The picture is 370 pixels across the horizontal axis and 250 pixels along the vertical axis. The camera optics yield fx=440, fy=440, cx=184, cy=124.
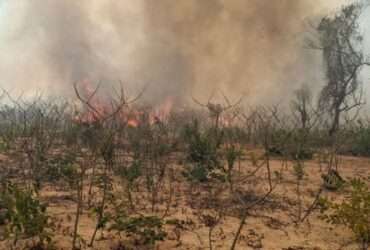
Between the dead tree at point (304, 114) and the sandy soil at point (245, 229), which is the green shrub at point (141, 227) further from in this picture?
the dead tree at point (304, 114)

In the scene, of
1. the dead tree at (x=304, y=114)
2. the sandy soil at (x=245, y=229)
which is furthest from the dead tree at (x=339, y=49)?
the sandy soil at (x=245, y=229)

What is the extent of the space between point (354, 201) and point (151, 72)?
23851 mm

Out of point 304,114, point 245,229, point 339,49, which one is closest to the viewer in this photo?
point 245,229

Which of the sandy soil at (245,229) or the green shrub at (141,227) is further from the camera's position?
the sandy soil at (245,229)

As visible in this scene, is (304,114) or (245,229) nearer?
(245,229)

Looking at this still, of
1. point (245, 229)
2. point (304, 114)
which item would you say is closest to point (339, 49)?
point (304, 114)

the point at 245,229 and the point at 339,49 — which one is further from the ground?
the point at 339,49

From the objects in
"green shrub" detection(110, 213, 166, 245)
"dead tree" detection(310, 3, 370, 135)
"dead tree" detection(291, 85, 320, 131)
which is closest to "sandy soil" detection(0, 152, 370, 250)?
"green shrub" detection(110, 213, 166, 245)

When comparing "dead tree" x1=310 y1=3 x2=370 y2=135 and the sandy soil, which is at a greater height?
"dead tree" x1=310 y1=3 x2=370 y2=135

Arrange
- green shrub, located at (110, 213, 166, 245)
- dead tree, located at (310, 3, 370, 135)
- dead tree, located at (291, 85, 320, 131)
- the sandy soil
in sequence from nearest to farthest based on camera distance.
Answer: green shrub, located at (110, 213, 166, 245)
the sandy soil
dead tree, located at (291, 85, 320, 131)
dead tree, located at (310, 3, 370, 135)

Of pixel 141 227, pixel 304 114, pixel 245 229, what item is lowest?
pixel 245 229

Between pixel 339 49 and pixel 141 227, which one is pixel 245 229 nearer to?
pixel 141 227

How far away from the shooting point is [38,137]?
1039cm

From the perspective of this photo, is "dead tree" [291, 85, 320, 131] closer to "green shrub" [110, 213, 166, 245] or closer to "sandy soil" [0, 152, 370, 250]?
"sandy soil" [0, 152, 370, 250]
